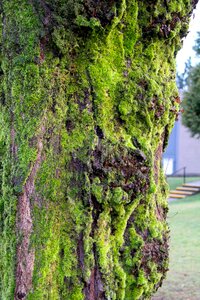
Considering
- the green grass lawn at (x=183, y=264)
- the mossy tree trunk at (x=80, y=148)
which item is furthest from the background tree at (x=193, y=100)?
the mossy tree trunk at (x=80, y=148)

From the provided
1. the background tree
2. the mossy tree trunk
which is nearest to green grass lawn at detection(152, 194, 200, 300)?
the mossy tree trunk

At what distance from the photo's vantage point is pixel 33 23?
2.36 metres

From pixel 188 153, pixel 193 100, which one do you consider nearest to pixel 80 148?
pixel 193 100

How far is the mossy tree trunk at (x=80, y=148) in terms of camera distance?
226 centimetres

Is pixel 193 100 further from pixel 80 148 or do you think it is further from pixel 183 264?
pixel 80 148

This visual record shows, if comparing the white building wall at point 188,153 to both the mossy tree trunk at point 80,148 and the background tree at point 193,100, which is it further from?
the mossy tree trunk at point 80,148

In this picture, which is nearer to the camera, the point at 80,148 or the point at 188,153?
the point at 80,148

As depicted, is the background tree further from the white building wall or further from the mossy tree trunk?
the mossy tree trunk

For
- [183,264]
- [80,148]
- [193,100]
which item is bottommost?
[183,264]

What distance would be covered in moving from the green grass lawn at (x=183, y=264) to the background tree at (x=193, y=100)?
8.86 meters

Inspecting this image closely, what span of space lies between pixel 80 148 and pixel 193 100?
20.7m

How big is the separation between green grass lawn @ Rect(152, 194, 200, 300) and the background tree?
8.86 m

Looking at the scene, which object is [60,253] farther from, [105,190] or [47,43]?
[47,43]

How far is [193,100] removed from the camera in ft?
73.5
